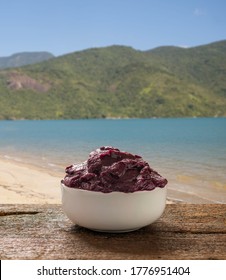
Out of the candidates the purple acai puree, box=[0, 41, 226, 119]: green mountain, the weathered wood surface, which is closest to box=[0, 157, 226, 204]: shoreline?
the weathered wood surface

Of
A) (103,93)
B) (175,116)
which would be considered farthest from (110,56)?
(175,116)

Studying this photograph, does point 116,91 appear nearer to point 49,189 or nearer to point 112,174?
point 49,189

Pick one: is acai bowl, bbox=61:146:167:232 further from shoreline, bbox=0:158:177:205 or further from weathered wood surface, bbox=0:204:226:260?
shoreline, bbox=0:158:177:205

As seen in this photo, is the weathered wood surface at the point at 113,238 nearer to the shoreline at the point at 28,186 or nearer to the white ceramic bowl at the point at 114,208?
the white ceramic bowl at the point at 114,208

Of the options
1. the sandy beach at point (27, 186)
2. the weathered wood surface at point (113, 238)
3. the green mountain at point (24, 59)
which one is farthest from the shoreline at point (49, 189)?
the green mountain at point (24, 59)

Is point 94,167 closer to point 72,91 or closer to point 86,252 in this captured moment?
point 86,252

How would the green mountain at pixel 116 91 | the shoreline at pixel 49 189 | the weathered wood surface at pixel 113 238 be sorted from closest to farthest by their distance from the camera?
the weathered wood surface at pixel 113 238
the shoreline at pixel 49 189
the green mountain at pixel 116 91
